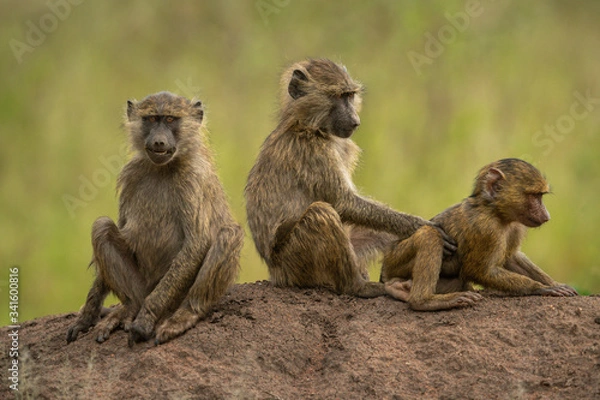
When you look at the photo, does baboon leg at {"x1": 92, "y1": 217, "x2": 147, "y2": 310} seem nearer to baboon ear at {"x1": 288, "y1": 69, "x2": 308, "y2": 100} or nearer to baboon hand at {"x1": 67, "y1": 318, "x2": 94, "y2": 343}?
baboon hand at {"x1": 67, "y1": 318, "x2": 94, "y2": 343}

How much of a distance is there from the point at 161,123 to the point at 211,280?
142 centimetres

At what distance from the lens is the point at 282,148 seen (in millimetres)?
8336

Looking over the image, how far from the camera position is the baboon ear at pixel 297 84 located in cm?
848

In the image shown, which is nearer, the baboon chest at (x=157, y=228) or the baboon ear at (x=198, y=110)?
the baboon chest at (x=157, y=228)

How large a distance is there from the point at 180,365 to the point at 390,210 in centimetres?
256

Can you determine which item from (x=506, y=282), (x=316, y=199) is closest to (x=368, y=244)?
(x=316, y=199)

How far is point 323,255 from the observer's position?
7820 mm

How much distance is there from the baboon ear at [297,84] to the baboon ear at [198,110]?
1.03 metres

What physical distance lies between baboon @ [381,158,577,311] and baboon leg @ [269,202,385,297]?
52cm

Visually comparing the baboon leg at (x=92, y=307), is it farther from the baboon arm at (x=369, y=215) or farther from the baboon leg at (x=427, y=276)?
the baboon leg at (x=427, y=276)

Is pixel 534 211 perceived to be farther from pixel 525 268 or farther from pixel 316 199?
pixel 316 199

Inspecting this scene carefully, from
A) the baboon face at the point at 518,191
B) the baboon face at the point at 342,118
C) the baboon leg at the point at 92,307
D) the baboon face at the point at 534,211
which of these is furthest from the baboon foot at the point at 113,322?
the baboon face at the point at 534,211

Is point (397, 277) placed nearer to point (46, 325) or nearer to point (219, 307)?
point (219, 307)

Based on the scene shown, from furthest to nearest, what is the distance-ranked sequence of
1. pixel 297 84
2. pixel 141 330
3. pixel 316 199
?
→ pixel 297 84, pixel 316 199, pixel 141 330
